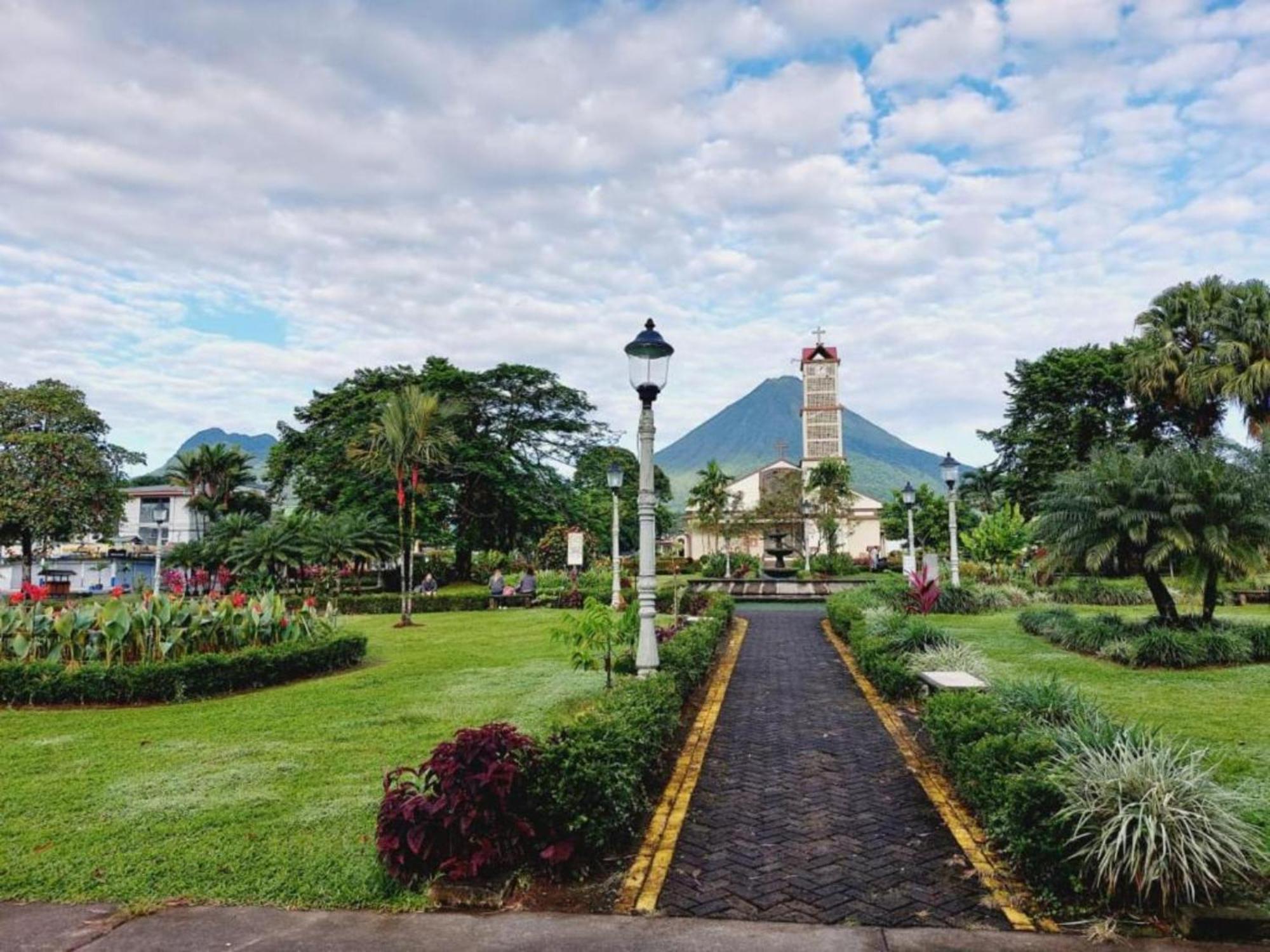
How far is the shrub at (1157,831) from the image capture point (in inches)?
138

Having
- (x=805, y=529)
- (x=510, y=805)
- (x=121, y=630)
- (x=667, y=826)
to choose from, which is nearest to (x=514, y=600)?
(x=121, y=630)

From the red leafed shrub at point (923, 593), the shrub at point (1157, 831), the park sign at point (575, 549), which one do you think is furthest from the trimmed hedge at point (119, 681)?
the park sign at point (575, 549)

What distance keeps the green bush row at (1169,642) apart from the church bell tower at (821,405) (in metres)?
67.4

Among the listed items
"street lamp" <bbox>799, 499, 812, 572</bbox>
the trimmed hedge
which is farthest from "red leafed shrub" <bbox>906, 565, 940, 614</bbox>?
"street lamp" <bbox>799, 499, 812, 572</bbox>

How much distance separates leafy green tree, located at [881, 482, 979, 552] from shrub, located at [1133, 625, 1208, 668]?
38813mm

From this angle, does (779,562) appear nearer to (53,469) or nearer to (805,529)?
(805,529)

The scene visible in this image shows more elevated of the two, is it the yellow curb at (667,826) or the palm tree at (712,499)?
the palm tree at (712,499)

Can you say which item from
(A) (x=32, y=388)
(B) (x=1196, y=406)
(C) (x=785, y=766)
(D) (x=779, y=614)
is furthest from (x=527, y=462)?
(C) (x=785, y=766)

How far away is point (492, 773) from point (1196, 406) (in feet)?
100

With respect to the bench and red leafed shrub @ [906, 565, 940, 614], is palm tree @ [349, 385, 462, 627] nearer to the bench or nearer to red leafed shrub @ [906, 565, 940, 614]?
the bench

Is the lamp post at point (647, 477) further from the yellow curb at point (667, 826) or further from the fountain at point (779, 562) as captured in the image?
the fountain at point (779, 562)

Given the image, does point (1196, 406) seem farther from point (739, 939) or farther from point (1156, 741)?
point (739, 939)

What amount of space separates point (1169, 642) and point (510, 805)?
9848 mm

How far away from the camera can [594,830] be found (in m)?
4.27
